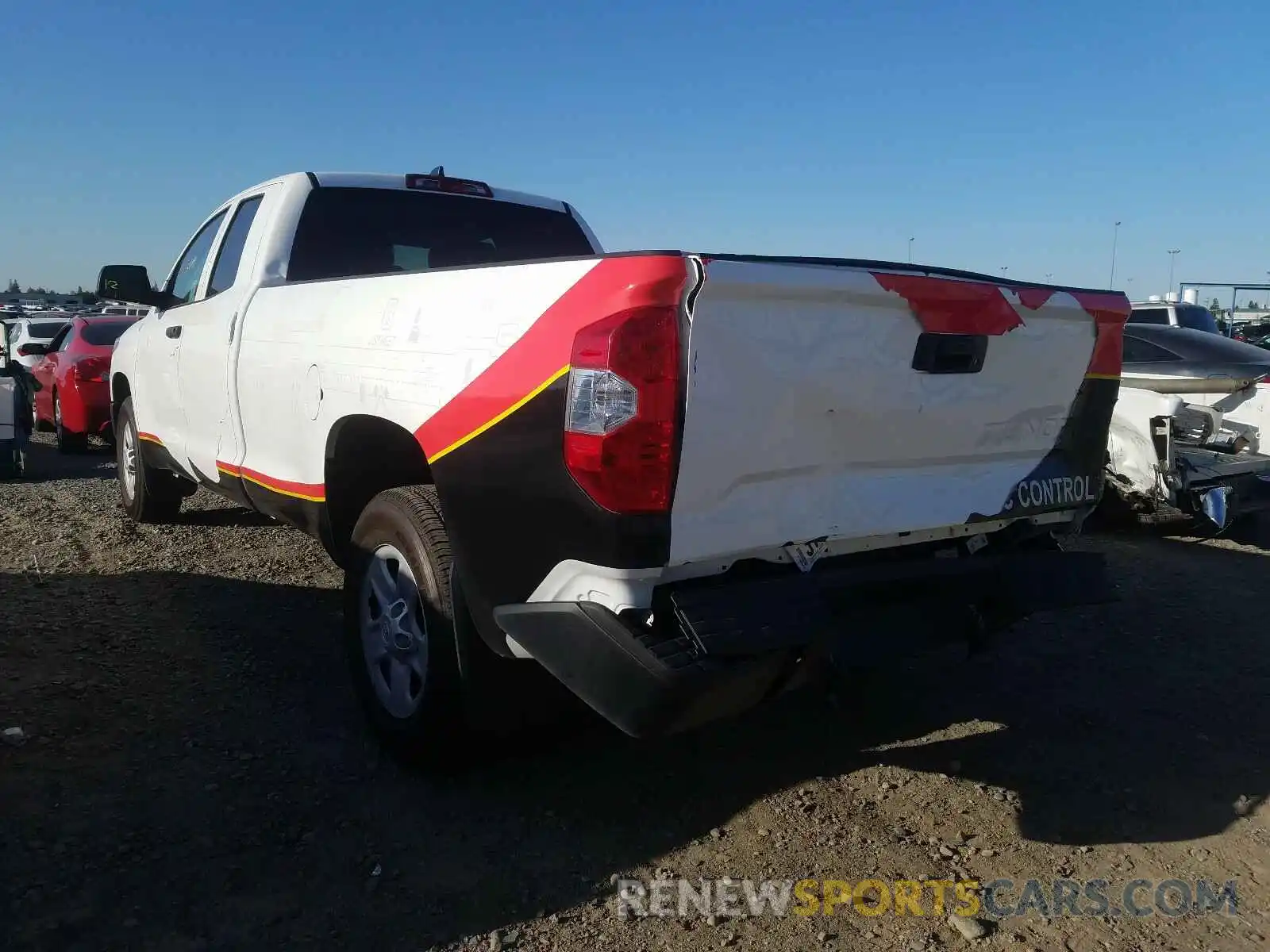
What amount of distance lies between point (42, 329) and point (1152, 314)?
17.3 metres

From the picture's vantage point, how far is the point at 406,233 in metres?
4.80

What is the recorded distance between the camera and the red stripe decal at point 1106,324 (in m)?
3.24

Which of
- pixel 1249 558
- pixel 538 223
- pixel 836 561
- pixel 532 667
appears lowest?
pixel 1249 558

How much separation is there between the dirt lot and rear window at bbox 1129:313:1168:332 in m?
9.70

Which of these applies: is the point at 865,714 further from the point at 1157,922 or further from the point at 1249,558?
the point at 1249,558

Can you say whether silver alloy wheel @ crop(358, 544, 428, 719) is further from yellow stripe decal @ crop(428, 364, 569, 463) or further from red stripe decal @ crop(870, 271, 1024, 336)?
red stripe decal @ crop(870, 271, 1024, 336)

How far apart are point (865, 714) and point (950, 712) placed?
342 millimetres

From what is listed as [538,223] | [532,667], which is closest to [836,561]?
[532,667]

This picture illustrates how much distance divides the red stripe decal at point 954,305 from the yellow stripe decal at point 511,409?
0.90 m

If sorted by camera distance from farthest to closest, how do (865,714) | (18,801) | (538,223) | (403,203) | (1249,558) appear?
(1249,558) → (538,223) → (403,203) → (865,714) → (18,801)

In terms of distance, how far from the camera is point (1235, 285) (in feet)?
105

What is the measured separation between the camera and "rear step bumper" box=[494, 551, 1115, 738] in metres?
2.39

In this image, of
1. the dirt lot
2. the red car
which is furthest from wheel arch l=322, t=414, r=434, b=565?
the red car

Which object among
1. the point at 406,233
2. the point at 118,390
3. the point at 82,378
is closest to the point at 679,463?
the point at 406,233
